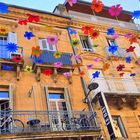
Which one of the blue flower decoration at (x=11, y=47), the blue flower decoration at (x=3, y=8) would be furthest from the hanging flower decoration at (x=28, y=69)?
the blue flower decoration at (x=3, y=8)

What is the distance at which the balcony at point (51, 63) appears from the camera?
12395 mm

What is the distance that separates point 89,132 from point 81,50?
6.20 metres

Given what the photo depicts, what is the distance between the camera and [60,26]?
1599 cm

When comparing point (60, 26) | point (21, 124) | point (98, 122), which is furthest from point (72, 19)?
point (21, 124)

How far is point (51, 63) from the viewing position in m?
12.7

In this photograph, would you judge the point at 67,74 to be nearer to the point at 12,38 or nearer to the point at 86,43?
the point at 12,38

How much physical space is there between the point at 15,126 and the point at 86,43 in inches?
321

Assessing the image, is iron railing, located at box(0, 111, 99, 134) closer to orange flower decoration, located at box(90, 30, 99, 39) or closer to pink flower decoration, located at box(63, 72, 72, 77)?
pink flower decoration, located at box(63, 72, 72, 77)

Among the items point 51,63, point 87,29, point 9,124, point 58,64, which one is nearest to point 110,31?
point 87,29

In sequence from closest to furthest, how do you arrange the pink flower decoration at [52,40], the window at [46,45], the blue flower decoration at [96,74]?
the blue flower decoration at [96,74] < the pink flower decoration at [52,40] < the window at [46,45]

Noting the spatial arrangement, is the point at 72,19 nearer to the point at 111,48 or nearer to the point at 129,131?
the point at 111,48

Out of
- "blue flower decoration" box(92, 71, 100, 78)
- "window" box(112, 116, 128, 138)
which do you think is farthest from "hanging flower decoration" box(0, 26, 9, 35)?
"window" box(112, 116, 128, 138)

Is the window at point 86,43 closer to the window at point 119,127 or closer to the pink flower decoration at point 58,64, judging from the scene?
the pink flower decoration at point 58,64

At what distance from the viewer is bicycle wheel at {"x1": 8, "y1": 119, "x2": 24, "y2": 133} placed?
32.2 ft
